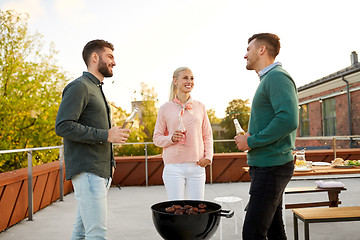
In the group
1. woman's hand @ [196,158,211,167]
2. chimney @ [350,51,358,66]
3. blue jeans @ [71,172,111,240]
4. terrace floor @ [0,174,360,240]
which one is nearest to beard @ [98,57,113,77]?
blue jeans @ [71,172,111,240]

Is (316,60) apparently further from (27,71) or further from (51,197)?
(51,197)

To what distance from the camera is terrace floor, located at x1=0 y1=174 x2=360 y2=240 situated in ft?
11.3

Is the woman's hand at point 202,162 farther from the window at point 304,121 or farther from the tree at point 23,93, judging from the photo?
the window at point 304,121

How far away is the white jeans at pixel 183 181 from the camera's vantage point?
243 cm

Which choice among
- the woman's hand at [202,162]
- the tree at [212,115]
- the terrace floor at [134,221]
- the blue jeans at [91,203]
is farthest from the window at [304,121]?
the tree at [212,115]

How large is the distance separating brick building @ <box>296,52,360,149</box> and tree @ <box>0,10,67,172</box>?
9092mm

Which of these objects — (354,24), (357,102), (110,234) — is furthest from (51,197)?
(354,24)

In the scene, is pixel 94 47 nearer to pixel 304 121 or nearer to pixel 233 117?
pixel 304 121

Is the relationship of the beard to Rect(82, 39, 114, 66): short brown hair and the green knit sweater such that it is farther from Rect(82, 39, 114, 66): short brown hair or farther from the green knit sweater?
the green knit sweater

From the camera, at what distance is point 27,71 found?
11.4 metres

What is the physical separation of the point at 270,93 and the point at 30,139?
11123 millimetres

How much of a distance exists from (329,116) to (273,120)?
1325cm

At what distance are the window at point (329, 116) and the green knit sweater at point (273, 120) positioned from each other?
41.7 feet

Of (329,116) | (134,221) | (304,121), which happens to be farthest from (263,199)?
(304,121)
